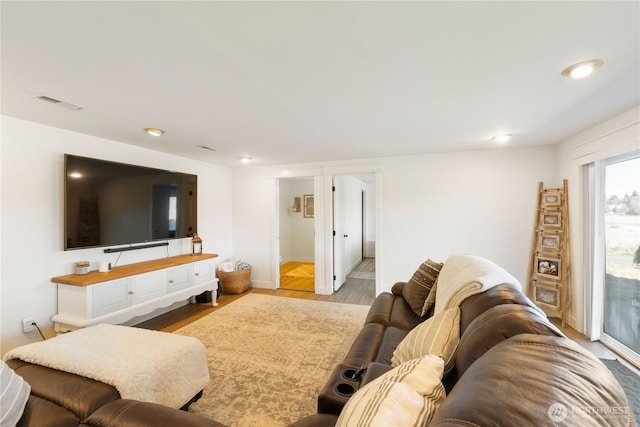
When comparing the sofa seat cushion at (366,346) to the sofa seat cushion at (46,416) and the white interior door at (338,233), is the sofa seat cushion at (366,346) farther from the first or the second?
the white interior door at (338,233)

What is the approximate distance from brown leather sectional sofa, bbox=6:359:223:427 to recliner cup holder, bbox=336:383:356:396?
0.51 metres

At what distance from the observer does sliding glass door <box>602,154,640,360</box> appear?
2367 mm

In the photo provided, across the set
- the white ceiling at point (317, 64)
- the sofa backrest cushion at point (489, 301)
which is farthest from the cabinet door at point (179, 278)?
the sofa backrest cushion at point (489, 301)

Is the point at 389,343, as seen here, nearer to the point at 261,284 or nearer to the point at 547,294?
the point at 547,294

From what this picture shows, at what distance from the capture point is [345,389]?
1.20m

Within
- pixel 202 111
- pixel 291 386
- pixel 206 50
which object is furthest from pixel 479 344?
pixel 202 111

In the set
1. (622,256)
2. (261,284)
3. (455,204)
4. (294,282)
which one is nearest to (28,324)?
(261,284)

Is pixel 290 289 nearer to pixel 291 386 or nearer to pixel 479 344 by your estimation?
pixel 291 386

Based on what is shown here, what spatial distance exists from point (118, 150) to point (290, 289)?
3210mm

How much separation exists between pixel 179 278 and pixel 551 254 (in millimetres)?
4629

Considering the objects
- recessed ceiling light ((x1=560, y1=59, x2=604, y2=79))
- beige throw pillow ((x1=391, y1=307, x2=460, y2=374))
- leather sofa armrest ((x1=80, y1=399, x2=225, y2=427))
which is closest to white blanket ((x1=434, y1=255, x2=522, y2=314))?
beige throw pillow ((x1=391, y1=307, x2=460, y2=374))

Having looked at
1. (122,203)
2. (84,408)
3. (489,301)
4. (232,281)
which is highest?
(122,203)

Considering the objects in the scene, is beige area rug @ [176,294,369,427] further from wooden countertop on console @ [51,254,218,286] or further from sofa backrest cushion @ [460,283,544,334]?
sofa backrest cushion @ [460,283,544,334]

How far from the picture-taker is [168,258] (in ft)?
12.0
